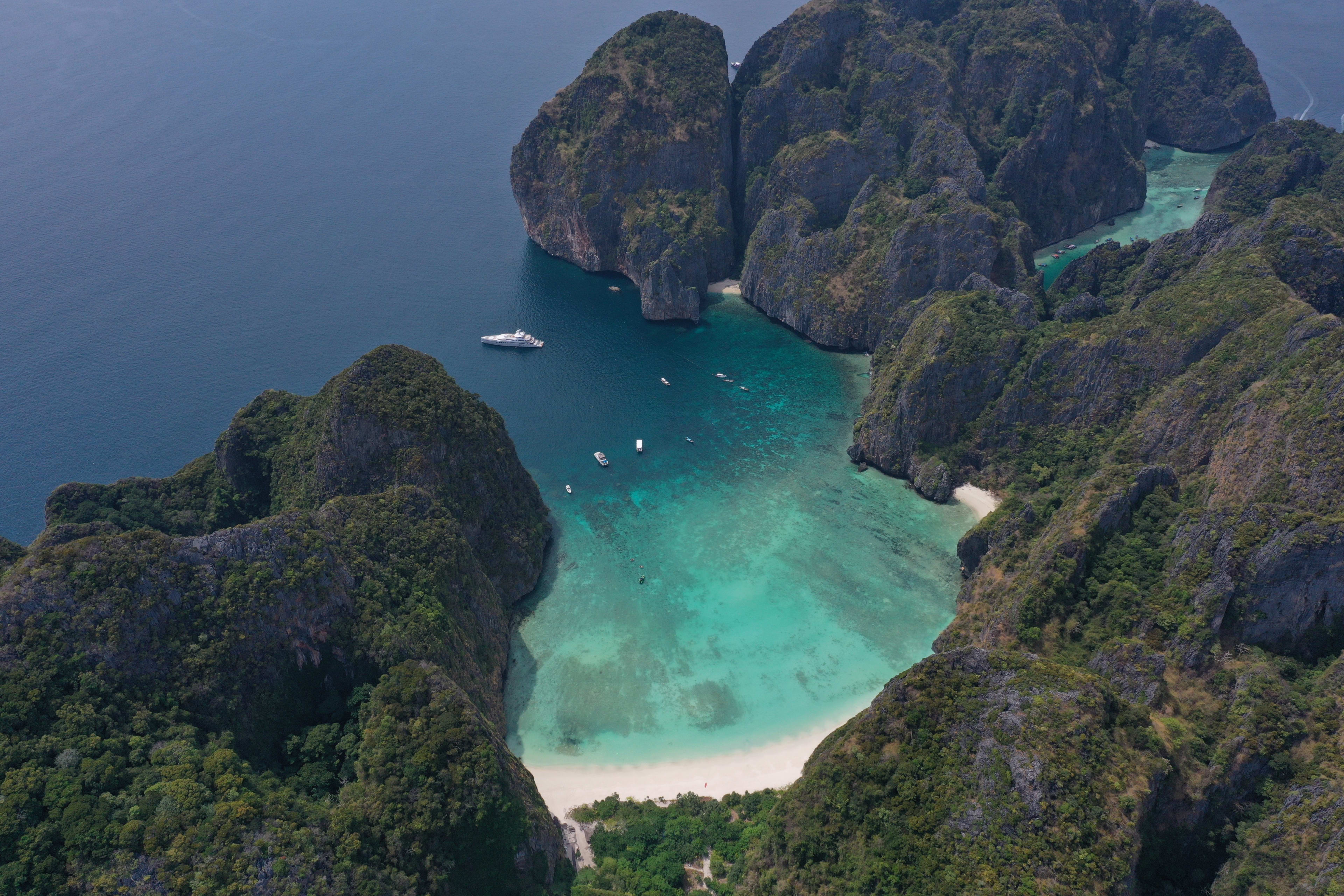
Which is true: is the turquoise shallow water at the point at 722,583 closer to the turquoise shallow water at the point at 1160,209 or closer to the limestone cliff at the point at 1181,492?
A: the limestone cliff at the point at 1181,492

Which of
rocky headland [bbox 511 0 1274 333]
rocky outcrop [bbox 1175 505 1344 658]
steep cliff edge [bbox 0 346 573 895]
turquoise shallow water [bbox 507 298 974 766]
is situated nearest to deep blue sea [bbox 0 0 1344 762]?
turquoise shallow water [bbox 507 298 974 766]

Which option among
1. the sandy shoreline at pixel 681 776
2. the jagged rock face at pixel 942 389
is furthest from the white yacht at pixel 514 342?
the sandy shoreline at pixel 681 776

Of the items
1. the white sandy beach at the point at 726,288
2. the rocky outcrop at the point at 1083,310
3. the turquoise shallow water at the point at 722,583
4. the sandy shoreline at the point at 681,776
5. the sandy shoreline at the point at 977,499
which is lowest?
the sandy shoreline at the point at 681,776

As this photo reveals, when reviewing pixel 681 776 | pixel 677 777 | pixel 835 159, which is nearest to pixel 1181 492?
pixel 681 776

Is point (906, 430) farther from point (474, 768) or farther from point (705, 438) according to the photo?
point (474, 768)

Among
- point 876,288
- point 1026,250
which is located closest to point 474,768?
point 876,288

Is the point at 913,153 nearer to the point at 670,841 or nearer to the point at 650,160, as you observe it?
the point at 650,160
